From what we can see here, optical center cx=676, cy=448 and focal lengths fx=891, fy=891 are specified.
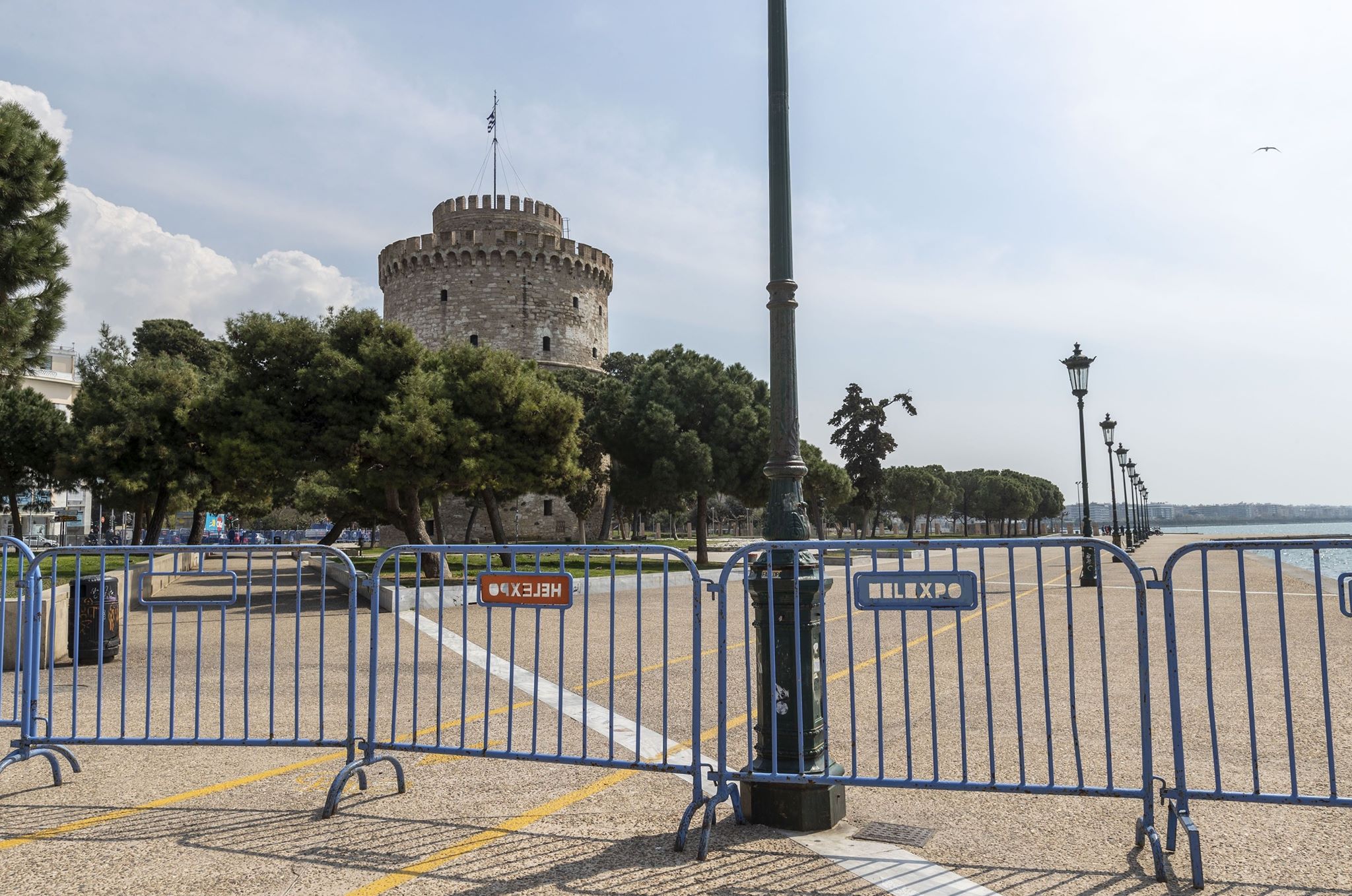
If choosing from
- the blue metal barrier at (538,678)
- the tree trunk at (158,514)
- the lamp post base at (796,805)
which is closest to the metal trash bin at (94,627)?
the blue metal barrier at (538,678)

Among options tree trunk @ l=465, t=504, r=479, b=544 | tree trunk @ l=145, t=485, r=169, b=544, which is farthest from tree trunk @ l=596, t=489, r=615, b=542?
tree trunk @ l=145, t=485, r=169, b=544

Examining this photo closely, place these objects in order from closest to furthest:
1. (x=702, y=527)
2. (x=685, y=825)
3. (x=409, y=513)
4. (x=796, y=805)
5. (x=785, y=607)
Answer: (x=685, y=825) → (x=796, y=805) → (x=785, y=607) → (x=409, y=513) → (x=702, y=527)

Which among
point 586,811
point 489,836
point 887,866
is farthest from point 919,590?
point 489,836

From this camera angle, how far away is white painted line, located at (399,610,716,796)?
506cm

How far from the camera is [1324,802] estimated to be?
154 inches

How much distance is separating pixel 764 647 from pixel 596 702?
318 cm

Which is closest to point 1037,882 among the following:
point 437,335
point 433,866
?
point 433,866

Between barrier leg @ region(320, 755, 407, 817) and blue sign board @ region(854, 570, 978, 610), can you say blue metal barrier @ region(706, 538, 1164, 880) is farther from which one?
barrier leg @ region(320, 755, 407, 817)

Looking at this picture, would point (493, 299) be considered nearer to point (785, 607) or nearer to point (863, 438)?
point (863, 438)

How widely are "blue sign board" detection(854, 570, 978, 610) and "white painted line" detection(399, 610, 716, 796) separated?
1294 mm

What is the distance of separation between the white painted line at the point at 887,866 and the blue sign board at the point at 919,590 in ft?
3.55

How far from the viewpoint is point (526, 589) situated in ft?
16.7

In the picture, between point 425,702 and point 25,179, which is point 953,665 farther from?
point 25,179

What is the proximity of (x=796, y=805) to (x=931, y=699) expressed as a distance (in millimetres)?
1229
